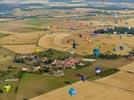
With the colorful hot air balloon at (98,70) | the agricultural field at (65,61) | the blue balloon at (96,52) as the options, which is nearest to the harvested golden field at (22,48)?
the agricultural field at (65,61)

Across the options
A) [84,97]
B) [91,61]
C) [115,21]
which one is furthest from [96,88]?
[115,21]

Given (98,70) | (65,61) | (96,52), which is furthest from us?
(96,52)

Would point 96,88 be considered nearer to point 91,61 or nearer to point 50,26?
point 91,61

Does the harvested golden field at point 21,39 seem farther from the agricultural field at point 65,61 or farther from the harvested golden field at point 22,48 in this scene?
the harvested golden field at point 22,48

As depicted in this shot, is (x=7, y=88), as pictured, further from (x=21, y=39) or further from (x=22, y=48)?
(x=21, y=39)

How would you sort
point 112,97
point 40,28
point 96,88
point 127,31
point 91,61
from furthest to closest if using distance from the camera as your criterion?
1. point 40,28
2. point 127,31
3. point 91,61
4. point 96,88
5. point 112,97

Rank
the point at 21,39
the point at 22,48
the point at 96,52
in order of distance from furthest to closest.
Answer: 1. the point at 21,39
2. the point at 22,48
3. the point at 96,52

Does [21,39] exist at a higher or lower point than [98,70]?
lower

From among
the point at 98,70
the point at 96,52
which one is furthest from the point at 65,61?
the point at 98,70
